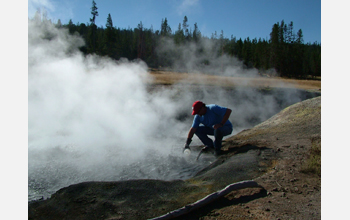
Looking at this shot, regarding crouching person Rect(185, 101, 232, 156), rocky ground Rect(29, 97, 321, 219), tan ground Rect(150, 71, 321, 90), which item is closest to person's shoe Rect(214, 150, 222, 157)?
crouching person Rect(185, 101, 232, 156)

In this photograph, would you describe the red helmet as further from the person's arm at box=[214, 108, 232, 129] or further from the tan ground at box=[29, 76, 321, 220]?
the tan ground at box=[29, 76, 321, 220]

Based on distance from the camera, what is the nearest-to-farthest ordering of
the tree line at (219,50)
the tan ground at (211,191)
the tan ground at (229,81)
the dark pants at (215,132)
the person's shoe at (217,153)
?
the tan ground at (211,191)
the dark pants at (215,132)
the person's shoe at (217,153)
the tan ground at (229,81)
the tree line at (219,50)

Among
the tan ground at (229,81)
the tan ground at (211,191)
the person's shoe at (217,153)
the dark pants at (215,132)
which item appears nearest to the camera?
the tan ground at (211,191)

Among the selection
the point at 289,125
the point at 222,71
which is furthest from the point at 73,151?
the point at 222,71

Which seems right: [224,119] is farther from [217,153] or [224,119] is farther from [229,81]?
[229,81]

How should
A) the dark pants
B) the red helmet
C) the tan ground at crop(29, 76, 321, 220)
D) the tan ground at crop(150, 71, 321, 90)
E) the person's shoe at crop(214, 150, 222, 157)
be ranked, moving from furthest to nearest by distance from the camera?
the tan ground at crop(150, 71, 321, 90) < the person's shoe at crop(214, 150, 222, 157) < the dark pants < the red helmet < the tan ground at crop(29, 76, 321, 220)

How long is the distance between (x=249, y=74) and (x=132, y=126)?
18.7 meters

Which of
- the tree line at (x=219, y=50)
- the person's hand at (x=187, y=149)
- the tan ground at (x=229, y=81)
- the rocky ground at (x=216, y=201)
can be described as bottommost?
the rocky ground at (x=216, y=201)

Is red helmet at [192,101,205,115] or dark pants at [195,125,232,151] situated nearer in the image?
red helmet at [192,101,205,115]

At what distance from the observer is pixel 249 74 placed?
24547 millimetres

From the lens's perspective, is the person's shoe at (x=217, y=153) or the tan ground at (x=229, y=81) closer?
the person's shoe at (x=217, y=153)

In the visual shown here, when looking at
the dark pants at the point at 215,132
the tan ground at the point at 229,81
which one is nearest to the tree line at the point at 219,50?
the tan ground at the point at 229,81

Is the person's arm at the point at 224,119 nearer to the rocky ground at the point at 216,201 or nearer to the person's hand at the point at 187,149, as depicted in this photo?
the person's hand at the point at 187,149

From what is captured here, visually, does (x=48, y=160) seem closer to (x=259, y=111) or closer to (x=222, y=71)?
(x=259, y=111)
